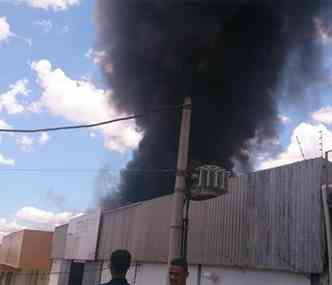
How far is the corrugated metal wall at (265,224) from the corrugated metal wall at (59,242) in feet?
37.2

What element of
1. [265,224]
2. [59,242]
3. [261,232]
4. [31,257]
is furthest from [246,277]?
[31,257]

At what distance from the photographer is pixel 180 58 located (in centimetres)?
2411

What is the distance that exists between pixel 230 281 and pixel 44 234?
20515 millimetres

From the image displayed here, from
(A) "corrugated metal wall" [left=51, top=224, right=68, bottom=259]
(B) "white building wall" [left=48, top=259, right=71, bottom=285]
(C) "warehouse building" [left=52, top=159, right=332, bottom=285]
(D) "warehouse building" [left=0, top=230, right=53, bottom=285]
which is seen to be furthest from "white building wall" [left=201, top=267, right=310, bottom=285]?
(D) "warehouse building" [left=0, top=230, right=53, bottom=285]

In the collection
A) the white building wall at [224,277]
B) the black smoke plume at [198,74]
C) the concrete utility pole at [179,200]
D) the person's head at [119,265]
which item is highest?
the black smoke plume at [198,74]

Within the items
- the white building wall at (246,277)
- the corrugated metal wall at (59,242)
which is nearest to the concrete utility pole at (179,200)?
the white building wall at (246,277)

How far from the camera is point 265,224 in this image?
9.55 metres

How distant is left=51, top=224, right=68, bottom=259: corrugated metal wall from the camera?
23531 mm

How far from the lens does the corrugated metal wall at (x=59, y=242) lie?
23.5 meters

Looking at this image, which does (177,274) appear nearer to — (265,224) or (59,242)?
(265,224)

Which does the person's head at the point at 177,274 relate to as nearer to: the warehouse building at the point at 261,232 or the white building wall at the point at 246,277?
the warehouse building at the point at 261,232

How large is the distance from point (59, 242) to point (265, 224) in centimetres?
1753

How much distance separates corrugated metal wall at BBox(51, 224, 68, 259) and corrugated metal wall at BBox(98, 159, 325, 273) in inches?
446

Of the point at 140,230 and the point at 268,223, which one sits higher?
the point at 140,230
